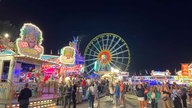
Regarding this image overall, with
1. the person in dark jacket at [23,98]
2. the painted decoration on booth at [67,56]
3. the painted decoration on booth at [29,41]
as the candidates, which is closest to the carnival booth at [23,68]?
the painted decoration on booth at [29,41]

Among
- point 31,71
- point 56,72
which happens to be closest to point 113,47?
point 56,72

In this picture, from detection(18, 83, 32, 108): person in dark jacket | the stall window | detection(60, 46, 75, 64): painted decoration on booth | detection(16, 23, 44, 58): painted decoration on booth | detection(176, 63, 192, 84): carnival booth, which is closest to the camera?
detection(18, 83, 32, 108): person in dark jacket

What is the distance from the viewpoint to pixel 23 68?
759 inches

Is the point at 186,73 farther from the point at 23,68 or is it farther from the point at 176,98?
the point at 23,68

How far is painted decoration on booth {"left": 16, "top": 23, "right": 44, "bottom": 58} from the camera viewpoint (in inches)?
628

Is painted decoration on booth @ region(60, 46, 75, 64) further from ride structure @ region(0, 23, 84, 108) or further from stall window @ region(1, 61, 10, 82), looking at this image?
stall window @ region(1, 61, 10, 82)

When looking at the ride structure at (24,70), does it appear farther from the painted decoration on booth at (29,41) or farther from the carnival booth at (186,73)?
the carnival booth at (186,73)

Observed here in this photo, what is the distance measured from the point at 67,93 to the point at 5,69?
5.26 meters

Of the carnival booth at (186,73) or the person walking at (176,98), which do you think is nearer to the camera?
the person walking at (176,98)

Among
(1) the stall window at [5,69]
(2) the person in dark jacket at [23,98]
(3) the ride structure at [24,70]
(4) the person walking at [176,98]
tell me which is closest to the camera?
(2) the person in dark jacket at [23,98]

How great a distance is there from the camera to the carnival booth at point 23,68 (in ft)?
46.0

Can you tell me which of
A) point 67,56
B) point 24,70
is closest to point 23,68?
point 24,70

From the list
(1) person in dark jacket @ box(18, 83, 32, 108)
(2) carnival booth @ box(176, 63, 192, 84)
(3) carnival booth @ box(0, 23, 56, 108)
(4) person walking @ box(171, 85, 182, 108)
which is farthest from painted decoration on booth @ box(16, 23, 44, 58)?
(2) carnival booth @ box(176, 63, 192, 84)

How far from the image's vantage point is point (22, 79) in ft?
56.5
